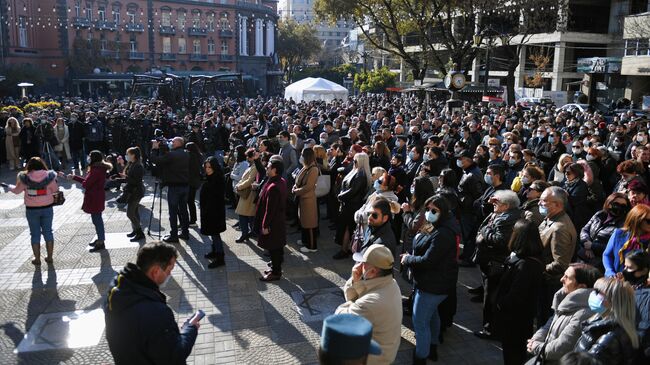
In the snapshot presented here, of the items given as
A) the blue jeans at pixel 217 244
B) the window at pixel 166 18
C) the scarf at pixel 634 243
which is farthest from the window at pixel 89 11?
the scarf at pixel 634 243

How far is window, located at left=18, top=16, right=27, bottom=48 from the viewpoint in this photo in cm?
5181

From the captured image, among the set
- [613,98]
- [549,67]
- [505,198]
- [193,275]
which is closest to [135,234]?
[193,275]

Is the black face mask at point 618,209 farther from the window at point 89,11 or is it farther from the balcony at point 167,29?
the balcony at point 167,29

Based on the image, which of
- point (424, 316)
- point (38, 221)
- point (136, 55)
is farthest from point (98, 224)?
point (136, 55)

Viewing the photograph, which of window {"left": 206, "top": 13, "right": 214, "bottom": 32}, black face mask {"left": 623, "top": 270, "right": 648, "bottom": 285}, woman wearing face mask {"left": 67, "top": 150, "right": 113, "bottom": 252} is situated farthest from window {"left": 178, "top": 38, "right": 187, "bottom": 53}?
black face mask {"left": 623, "top": 270, "right": 648, "bottom": 285}

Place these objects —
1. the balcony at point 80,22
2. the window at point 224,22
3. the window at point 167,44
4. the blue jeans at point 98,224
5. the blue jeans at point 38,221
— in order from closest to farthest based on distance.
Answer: the blue jeans at point 38,221 < the blue jeans at point 98,224 < the balcony at point 80,22 < the window at point 167,44 < the window at point 224,22

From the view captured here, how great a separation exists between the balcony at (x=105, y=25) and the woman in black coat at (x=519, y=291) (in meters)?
64.7

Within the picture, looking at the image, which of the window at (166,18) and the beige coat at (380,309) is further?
the window at (166,18)

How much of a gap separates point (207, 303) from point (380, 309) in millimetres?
3484

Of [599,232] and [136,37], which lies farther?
[136,37]

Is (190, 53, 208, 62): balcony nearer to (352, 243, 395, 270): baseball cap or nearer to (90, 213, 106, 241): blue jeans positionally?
(90, 213, 106, 241): blue jeans

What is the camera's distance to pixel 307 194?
829 centimetres

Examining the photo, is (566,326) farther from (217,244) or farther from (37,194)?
(37,194)

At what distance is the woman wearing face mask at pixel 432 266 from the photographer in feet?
15.6
